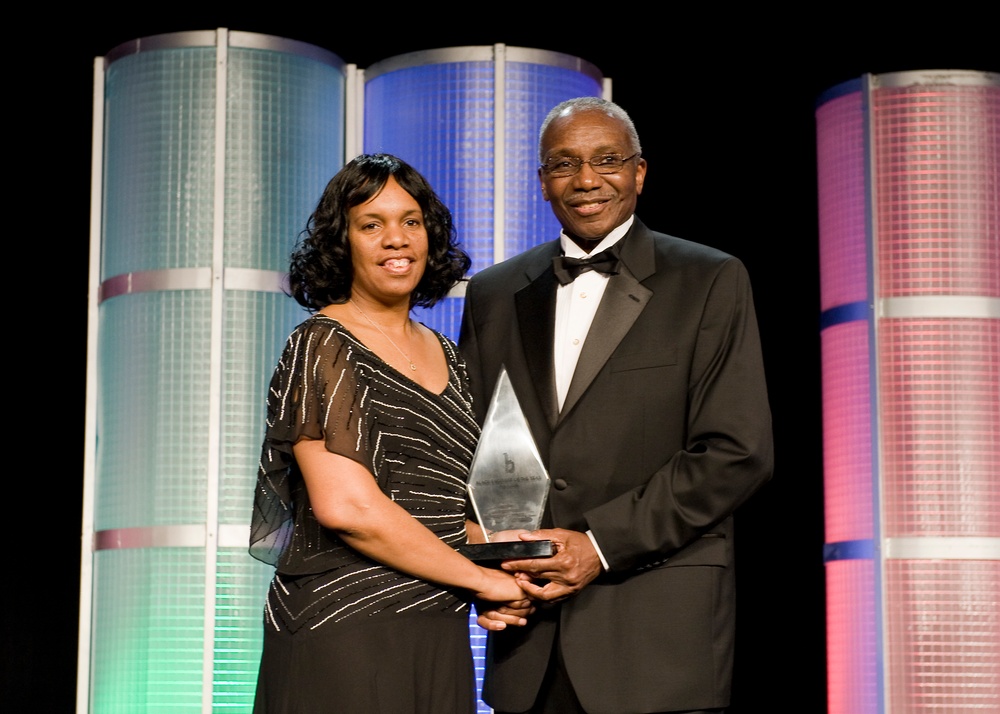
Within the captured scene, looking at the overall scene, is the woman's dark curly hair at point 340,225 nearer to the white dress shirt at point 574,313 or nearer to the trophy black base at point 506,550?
the white dress shirt at point 574,313

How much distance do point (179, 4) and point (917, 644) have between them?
3071 millimetres

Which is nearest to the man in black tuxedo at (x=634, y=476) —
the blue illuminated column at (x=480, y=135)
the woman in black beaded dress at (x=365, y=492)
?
the woman in black beaded dress at (x=365, y=492)

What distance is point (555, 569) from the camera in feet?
8.34

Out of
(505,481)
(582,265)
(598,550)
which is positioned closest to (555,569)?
(598,550)

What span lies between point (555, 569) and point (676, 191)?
8.96 feet

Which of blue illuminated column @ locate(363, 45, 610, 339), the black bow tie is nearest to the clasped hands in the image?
the black bow tie

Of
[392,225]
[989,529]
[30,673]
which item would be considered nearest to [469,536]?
[392,225]

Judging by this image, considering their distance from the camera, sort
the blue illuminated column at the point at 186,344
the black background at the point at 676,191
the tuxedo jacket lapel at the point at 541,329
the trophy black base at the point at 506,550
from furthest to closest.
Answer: the black background at the point at 676,191 → the blue illuminated column at the point at 186,344 → the tuxedo jacket lapel at the point at 541,329 → the trophy black base at the point at 506,550

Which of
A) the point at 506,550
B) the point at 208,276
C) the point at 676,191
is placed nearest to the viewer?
the point at 506,550

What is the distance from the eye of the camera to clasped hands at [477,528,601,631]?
99.8 inches

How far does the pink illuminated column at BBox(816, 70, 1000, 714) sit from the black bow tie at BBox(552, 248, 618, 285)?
170 centimetres

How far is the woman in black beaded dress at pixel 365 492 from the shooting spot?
2.56 meters

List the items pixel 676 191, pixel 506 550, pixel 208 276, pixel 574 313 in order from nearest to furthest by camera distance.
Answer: pixel 506 550 < pixel 574 313 < pixel 208 276 < pixel 676 191

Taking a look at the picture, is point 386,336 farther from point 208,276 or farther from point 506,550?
point 208,276
